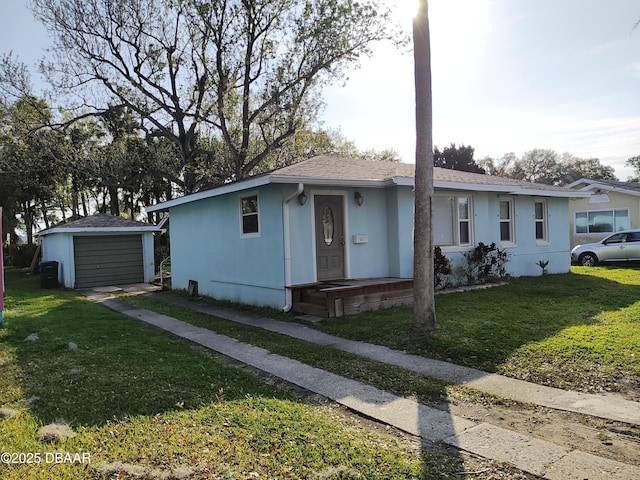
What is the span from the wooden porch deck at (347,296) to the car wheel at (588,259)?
1196 cm

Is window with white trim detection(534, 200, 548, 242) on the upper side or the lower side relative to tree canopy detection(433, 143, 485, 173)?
lower

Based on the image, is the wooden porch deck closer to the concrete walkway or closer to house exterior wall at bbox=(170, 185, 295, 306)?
house exterior wall at bbox=(170, 185, 295, 306)

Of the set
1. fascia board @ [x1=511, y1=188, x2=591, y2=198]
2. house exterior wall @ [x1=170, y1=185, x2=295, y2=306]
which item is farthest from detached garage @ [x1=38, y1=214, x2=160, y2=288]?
fascia board @ [x1=511, y1=188, x2=591, y2=198]

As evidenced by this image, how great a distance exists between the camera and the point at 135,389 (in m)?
4.85

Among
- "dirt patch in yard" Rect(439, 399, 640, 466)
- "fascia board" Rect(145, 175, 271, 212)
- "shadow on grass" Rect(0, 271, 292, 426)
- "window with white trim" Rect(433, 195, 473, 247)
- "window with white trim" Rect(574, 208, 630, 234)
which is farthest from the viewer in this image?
"window with white trim" Rect(574, 208, 630, 234)

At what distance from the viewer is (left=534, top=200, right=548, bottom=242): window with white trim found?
15.0 metres

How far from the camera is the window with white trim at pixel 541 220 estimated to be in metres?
15.0

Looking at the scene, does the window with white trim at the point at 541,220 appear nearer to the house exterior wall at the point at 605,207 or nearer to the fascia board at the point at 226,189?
the house exterior wall at the point at 605,207

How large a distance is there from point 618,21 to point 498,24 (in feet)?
6.19

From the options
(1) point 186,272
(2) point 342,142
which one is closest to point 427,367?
(1) point 186,272

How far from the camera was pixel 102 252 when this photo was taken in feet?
59.9

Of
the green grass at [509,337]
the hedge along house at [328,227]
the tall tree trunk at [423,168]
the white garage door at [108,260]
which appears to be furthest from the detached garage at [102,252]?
the tall tree trunk at [423,168]

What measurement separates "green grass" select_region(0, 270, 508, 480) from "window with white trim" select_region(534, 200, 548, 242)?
1235 cm

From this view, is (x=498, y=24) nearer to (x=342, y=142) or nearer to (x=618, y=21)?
(x=618, y=21)
